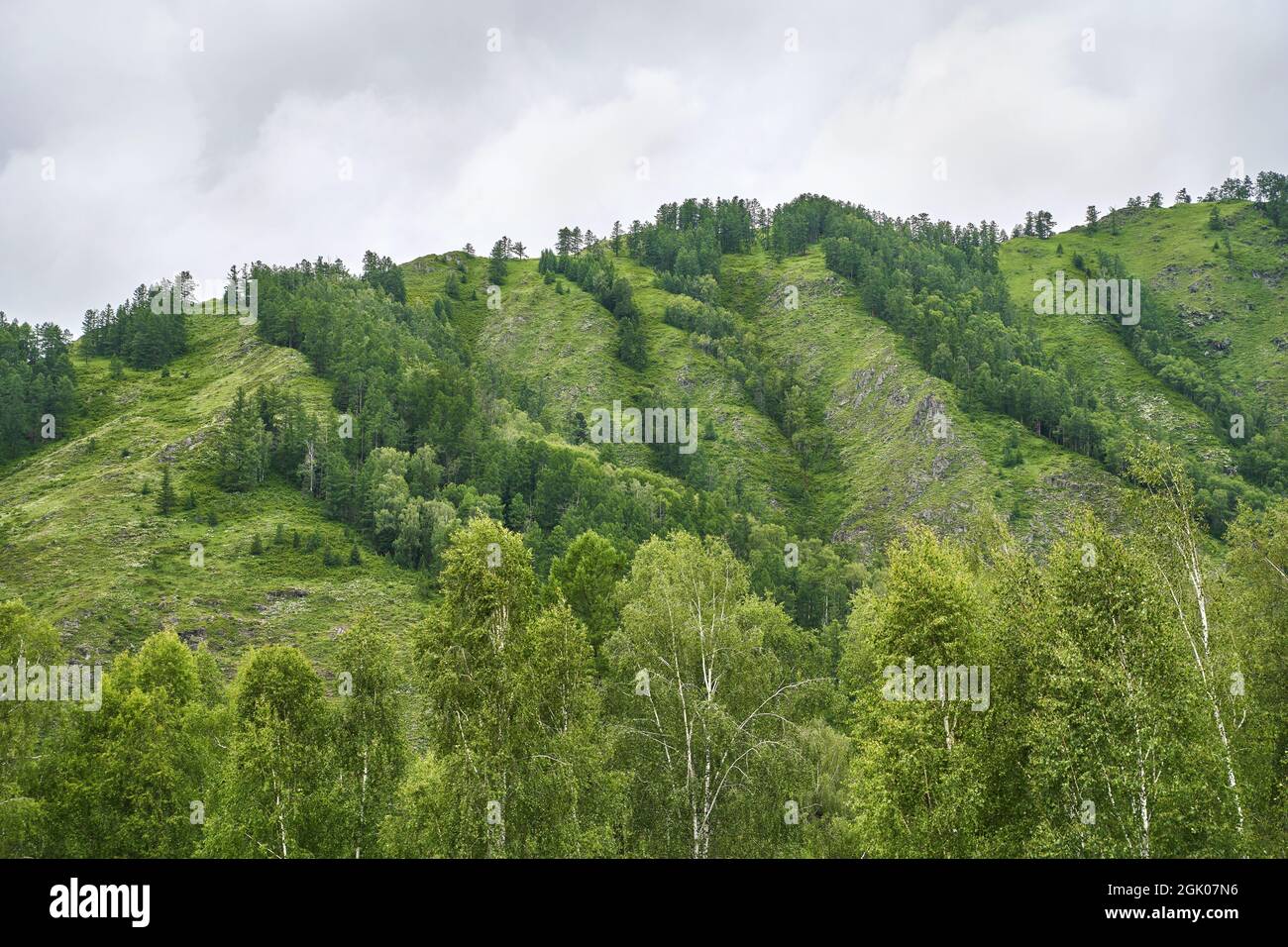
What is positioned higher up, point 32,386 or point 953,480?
point 32,386

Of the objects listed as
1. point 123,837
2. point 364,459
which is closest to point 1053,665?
point 123,837

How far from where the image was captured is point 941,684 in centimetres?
3036

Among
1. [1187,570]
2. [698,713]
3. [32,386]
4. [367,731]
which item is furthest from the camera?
[32,386]

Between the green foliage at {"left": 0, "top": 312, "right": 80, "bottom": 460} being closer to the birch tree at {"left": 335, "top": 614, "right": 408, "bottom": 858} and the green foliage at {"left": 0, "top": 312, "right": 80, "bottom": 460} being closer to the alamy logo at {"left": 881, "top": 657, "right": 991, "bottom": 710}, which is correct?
the birch tree at {"left": 335, "top": 614, "right": 408, "bottom": 858}

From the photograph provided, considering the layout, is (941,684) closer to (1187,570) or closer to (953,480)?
(1187,570)

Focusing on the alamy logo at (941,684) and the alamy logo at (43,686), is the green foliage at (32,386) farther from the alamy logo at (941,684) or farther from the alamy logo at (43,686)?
the alamy logo at (941,684)

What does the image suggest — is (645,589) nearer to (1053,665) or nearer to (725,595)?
(725,595)
